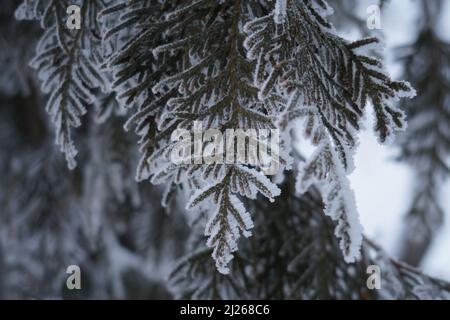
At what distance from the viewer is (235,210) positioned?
1508 mm

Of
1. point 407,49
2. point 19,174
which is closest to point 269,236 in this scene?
point 407,49

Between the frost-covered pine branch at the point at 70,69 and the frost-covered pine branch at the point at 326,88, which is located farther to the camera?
the frost-covered pine branch at the point at 70,69

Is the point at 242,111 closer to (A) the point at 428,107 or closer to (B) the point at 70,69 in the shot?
(B) the point at 70,69

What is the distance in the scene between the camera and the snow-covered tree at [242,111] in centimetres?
153

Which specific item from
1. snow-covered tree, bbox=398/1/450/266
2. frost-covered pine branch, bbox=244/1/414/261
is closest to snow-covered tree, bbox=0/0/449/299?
frost-covered pine branch, bbox=244/1/414/261

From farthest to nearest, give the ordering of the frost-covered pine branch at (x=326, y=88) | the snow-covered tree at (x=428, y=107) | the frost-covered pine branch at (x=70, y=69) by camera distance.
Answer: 1. the snow-covered tree at (x=428, y=107)
2. the frost-covered pine branch at (x=70, y=69)
3. the frost-covered pine branch at (x=326, y=88)

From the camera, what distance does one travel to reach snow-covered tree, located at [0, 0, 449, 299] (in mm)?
1528

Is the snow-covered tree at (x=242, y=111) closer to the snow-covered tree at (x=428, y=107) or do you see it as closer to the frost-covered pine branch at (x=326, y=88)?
the frost-covered pine branch at (x=326, y=88)

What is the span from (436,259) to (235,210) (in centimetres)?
1135

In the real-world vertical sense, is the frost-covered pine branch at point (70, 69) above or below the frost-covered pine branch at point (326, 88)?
above

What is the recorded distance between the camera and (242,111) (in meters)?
1.58

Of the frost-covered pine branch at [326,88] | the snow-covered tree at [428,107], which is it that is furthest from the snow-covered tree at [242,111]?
the snow-covered tree at [428,107]

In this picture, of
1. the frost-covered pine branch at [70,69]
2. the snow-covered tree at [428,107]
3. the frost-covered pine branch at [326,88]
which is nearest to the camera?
the frost-covered pine branch at [326,88]

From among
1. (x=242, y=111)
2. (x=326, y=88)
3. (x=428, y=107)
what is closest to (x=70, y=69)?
(x=242, y=111)
